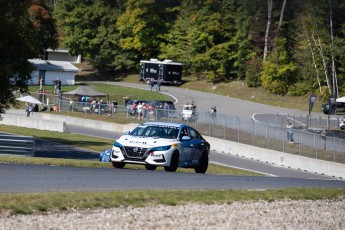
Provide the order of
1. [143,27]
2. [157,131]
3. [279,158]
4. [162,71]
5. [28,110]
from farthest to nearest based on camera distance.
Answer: [143,27], [162,71], [28,110], [279,158], [157,131]

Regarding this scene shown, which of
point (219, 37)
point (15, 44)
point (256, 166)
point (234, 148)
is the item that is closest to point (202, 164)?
point (15, 44)

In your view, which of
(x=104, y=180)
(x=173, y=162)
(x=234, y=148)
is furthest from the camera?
(x=234, y=148)

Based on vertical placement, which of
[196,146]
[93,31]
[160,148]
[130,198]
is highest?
[93,31]

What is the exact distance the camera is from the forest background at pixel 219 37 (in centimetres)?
7556

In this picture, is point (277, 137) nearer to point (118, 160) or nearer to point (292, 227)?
point (118, 160)

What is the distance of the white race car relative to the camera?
904 inches

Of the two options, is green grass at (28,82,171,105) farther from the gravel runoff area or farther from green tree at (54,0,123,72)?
the gravel runoff area

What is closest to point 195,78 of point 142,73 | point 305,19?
point 142,73

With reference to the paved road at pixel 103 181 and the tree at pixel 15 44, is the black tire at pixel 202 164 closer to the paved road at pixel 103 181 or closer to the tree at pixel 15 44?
the paved road at pixel 103 181

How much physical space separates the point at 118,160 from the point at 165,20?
75968 mm

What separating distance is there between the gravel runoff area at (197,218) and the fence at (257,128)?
2495 cm

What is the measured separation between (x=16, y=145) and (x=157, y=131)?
10.2 metres

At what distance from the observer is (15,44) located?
1489 inches

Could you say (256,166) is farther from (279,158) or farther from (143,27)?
(143,27)
